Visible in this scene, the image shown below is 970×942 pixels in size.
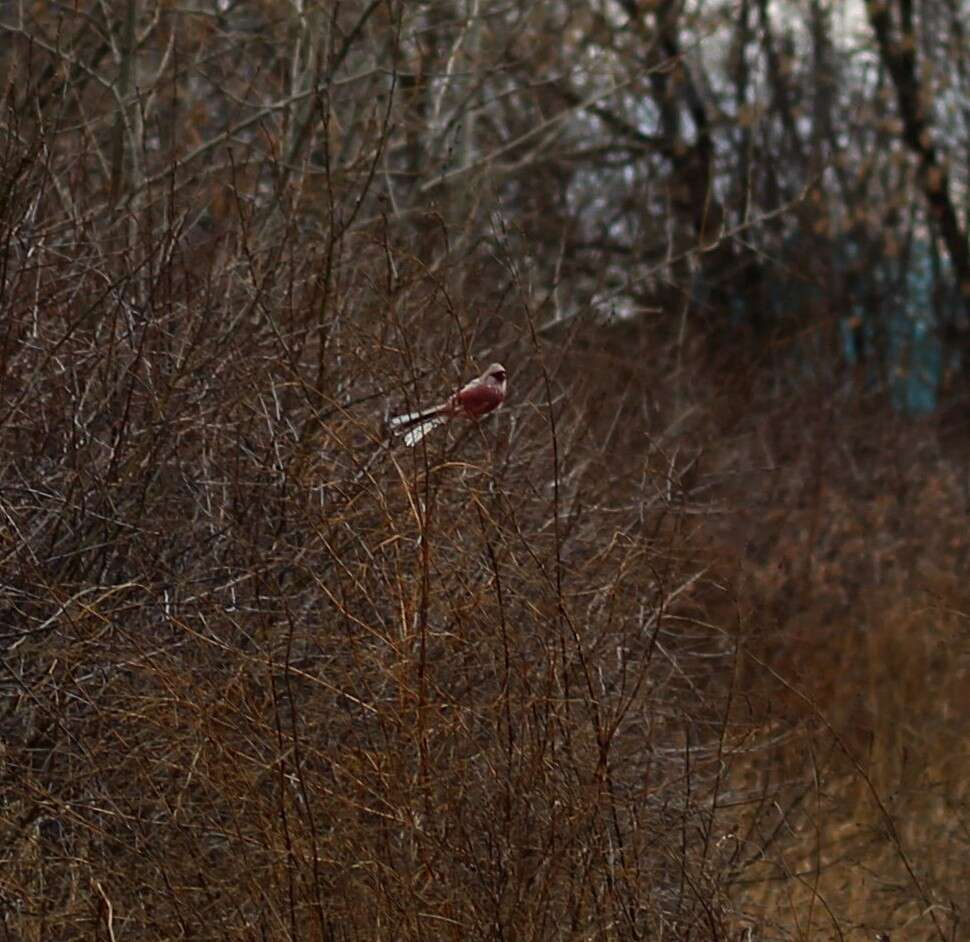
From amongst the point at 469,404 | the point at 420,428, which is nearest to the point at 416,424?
the point at 420,428

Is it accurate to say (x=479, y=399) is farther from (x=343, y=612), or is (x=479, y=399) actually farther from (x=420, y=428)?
(x=343, y=612)

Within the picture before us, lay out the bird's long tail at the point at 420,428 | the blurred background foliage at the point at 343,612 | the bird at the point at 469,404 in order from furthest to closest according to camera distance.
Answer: the bird at the point at 469,404 < the bird's long tail at the point at 420,428 < the blurred background foliage at the point at 343,612

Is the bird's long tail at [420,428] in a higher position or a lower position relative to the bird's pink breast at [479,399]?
lower

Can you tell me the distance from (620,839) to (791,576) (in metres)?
6.90

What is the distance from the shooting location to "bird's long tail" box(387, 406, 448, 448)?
4.47 metres

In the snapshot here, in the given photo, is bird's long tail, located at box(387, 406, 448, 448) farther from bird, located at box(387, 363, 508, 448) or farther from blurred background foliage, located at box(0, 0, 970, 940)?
blurred background foliage, located at box(0, 0, 970, 940)

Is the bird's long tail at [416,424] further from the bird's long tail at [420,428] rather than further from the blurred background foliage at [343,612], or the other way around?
the blurred background foliage at [343,612]

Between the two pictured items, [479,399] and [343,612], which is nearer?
[343,612]

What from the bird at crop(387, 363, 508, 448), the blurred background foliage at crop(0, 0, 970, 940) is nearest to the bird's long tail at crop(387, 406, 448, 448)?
the bird at crop(387, 363, 508, 448)

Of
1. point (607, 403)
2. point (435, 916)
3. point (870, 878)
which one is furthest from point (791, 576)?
point (435, 916)

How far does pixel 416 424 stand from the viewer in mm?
4551

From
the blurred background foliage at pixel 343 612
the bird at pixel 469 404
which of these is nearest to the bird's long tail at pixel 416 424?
the bird at pixel 469 404

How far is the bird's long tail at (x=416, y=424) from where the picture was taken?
447cm

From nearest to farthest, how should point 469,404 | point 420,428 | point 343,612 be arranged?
point 343,612 < point 420,428 < point 469,404
